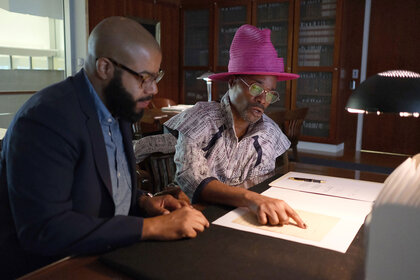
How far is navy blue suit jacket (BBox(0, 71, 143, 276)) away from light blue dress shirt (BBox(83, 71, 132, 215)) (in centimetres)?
9

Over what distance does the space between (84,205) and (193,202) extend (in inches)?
17.4

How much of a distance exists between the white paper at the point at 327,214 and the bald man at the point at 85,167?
0.16 metres

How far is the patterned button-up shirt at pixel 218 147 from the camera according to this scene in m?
1.51

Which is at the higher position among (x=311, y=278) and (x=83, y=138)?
(x=83, y=138)

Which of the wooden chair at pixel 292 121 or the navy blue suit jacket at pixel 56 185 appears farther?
the wooden chair at pixel 292 121

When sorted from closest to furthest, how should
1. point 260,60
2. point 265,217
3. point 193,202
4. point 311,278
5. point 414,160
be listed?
point 414,160
point 311,278
point 265,217
point 193,202
point 260,60

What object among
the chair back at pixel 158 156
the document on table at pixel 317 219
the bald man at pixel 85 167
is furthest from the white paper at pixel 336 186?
the chair back at pixel 158 156

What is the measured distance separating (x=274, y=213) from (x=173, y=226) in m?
0.30

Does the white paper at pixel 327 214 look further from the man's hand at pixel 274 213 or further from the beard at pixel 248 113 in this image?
the beard at pixel 248 113

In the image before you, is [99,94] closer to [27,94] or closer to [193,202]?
[193,202]

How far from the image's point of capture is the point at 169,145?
7.06 ft

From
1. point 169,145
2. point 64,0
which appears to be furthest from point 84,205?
point 64,0

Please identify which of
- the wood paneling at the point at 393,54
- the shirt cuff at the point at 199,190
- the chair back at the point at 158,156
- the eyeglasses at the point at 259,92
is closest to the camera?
the shirt cuff at the point at 199,190

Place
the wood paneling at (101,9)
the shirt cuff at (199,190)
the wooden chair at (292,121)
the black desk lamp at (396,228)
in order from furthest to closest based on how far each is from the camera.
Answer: the wood paneling at (101,9) → the wooden chair at (292,121) → the shirt cuff at (199,190) → the black desk lamp at (396,228)
